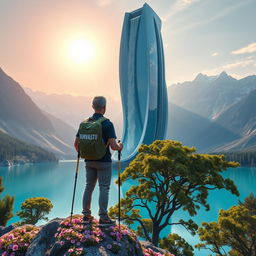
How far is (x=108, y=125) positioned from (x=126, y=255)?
2841mm

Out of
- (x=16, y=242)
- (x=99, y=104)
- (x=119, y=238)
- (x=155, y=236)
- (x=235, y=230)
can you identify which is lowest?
(x=155, y=236)

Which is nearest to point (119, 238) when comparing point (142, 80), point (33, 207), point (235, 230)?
point (235, 230)

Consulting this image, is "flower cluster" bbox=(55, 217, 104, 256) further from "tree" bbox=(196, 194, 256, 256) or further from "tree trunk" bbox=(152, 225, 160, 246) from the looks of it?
"tree trunk" bbox=(152, 225, 160, 246)

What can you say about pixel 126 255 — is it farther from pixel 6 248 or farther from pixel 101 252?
pixel 6 248

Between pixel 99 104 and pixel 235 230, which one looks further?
pixel 235 230

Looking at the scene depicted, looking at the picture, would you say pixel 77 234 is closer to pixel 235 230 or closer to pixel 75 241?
pixel 75 241

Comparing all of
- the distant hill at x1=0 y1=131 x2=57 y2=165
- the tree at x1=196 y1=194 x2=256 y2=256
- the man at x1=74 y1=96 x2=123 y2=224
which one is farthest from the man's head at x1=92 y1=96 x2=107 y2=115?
the distant hill at x1=0 y1=131 x2=57 y2=165

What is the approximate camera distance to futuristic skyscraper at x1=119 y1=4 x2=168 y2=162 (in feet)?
319

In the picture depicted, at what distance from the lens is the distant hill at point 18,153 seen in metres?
151

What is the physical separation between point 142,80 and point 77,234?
330 feet

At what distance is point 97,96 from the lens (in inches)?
239

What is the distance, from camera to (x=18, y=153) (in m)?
168

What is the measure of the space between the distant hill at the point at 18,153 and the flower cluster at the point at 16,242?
502 feet

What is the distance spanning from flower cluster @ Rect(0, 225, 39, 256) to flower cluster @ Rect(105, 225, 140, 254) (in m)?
2.30
